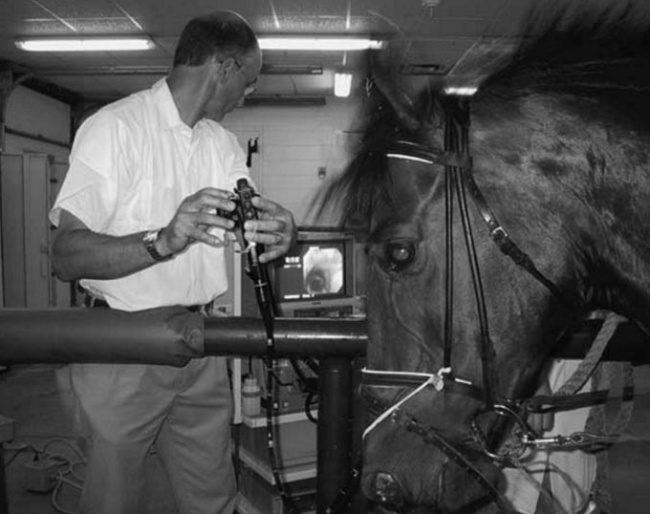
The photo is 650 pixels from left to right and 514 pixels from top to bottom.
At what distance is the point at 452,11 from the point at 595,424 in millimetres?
6682

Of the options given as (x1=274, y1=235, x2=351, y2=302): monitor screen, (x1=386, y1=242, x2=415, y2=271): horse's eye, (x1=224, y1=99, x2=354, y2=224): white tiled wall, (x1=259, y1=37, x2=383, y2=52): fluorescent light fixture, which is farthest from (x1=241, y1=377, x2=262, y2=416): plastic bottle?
(x1=224, y1=99, x2=354, y2=224): white tiled wall

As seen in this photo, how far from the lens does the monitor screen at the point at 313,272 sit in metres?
3.54

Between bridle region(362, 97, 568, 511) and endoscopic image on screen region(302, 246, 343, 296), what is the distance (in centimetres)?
237

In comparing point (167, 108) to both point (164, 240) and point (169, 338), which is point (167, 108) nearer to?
point (164, 240)

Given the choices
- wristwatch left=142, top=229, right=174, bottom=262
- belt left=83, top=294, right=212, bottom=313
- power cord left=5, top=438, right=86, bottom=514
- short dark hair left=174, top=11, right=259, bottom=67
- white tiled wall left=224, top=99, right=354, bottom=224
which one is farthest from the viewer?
white tiled wall left=224, top=99, right=354, bottom=224

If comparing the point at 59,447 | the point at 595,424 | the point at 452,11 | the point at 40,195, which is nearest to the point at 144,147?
the point at 595,424

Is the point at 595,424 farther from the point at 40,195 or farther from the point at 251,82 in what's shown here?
the point at 40,195

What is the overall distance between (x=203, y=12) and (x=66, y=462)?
17.7 ft

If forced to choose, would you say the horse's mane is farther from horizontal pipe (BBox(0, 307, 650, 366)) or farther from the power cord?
the power cord

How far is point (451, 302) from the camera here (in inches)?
45.6

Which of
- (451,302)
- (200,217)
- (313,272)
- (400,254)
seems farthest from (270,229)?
(313,272)

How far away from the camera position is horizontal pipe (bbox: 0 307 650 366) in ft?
4.58

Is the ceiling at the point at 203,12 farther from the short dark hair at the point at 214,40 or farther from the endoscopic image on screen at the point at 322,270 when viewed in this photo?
the short dark hair at the point at 214,40

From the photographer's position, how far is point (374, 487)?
4.03 ft
